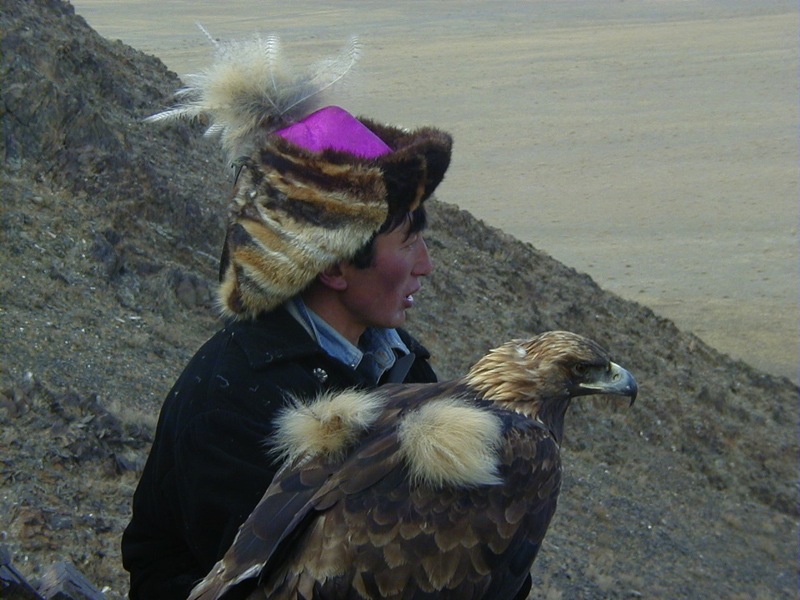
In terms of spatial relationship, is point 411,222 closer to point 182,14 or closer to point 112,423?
point 112,423

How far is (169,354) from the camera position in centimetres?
775

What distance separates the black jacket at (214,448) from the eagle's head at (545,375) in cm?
44

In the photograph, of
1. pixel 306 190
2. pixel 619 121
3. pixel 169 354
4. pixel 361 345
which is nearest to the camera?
pixel 306 190

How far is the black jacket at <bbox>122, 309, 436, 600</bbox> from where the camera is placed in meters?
3.10

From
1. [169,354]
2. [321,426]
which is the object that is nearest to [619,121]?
[169,354]

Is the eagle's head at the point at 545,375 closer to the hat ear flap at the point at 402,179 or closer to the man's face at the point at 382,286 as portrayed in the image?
the man's face at the point at 382,286

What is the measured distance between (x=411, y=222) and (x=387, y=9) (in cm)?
6086

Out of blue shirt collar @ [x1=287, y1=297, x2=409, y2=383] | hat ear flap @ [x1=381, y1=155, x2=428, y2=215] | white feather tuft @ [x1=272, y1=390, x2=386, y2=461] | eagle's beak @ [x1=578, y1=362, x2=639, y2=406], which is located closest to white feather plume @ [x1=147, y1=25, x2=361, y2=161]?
hat ear flap @ [x1=381, y1=155, x2=428, y2=215]

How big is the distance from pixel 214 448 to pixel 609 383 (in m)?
1.33

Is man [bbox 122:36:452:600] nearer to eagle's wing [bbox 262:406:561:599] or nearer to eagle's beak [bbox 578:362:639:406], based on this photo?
eagle's wing [bbox 262:406:561:599]

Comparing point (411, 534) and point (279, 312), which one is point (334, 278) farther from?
point (411, 534)

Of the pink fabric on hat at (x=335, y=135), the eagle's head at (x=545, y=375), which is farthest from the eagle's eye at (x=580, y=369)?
the pink fabric on hat at (x=335, y=135)

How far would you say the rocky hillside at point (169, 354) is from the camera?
6.13 metres

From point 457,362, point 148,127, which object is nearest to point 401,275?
point 457,362
